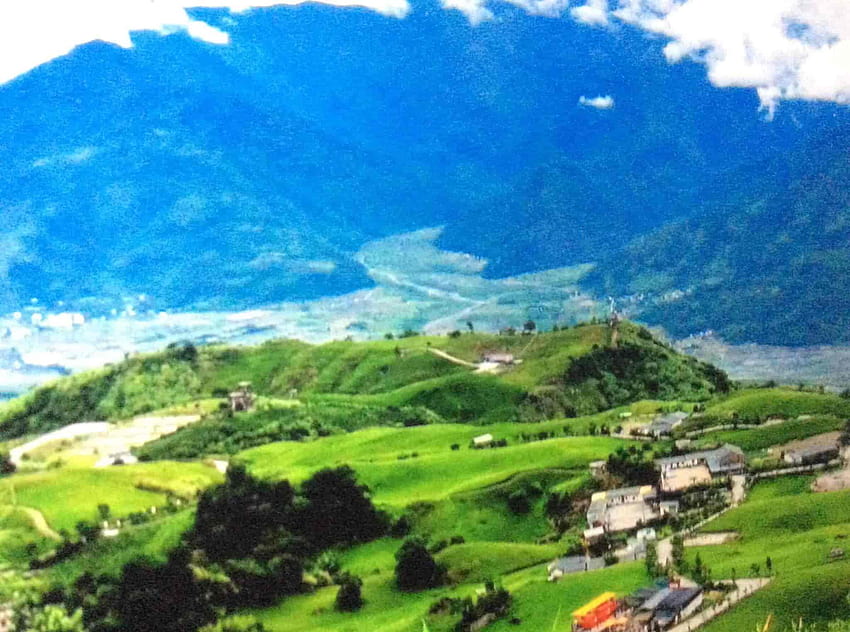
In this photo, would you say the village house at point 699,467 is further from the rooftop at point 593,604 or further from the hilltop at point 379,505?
the rooftop at point 593,604

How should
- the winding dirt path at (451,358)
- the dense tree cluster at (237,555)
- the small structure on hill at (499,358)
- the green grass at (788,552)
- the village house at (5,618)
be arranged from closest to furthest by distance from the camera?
the green grass at (788,552), the dense tree cluster at (237,555), the village house at (5,618), the small structure on hill at (499,358), the winding dirt path at (451,358)

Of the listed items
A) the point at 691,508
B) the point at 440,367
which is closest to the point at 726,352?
the point at 440,367

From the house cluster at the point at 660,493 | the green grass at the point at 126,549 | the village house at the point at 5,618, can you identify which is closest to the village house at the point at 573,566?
the house cluster at the point at 660,493

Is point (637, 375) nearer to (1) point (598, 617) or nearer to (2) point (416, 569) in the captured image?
(2) point (416, 569)

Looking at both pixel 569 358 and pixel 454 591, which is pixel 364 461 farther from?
pixel 569 358

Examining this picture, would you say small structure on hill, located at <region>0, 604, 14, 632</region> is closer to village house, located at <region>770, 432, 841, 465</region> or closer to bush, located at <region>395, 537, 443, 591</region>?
bush, located at <region>395, 537, 443, 591</region>

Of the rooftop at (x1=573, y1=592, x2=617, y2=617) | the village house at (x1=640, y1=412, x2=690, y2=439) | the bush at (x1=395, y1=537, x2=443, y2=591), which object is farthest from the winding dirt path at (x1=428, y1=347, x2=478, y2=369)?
the rooftop at (x1=573, y1=592, x2=617, y2=617)
